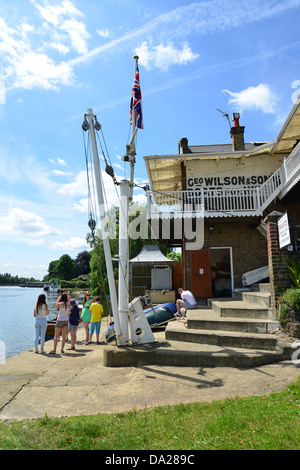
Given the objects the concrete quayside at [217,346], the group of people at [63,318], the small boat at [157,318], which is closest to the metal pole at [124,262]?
the concrete quayside at [217,346]

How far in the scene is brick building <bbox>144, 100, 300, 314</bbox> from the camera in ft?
44.9

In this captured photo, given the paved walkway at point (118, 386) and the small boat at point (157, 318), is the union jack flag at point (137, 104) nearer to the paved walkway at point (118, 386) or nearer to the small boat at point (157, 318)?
the small boat at point (157, 318)

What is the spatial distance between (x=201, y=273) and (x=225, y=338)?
22.4 feet

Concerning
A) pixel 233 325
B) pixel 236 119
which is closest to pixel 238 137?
pixel 236 119

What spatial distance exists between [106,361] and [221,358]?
256 centimetres

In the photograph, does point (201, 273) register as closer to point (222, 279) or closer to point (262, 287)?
point (222, 279)

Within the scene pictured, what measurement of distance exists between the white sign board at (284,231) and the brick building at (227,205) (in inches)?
195

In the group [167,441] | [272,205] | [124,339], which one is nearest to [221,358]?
[124,339]

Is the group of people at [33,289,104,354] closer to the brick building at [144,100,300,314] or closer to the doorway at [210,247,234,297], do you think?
the brick building at [144,100,300,314]

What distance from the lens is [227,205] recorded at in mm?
→ 13992

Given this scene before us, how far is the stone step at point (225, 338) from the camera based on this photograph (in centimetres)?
666

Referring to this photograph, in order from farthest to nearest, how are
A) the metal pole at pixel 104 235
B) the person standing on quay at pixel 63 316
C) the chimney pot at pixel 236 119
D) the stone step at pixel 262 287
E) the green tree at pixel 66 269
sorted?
the green tree at pixel 66 269 → the chimney pot at pixel 236 119 → the stone step at pixel 262 287 → the person standing on quay at pixel 63 316 → the metal pole at pixel 104 235

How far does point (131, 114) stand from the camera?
8.52 metres

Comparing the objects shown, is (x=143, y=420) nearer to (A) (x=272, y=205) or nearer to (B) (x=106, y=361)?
(B) (x=106, y=361)
